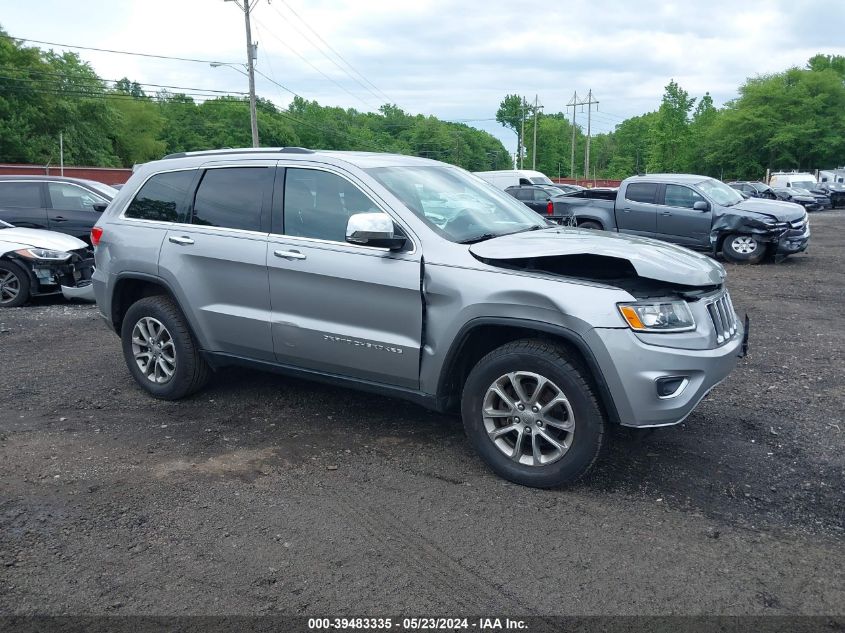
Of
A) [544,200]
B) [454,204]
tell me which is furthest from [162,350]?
[544,200]

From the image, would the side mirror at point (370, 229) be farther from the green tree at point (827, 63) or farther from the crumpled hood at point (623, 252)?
the green tree at point (827, 63)

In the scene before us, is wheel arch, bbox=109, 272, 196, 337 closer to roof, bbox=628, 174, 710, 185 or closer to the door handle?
the door handle

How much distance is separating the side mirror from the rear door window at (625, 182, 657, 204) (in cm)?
1180

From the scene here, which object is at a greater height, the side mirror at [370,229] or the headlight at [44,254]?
the side mirror at [370,229]

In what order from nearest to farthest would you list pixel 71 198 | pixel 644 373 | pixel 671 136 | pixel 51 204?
pixel 644 373 < pixel 51 204 < pixel 71 198 < pixel 671 136

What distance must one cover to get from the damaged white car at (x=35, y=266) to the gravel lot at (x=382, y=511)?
4100 mm

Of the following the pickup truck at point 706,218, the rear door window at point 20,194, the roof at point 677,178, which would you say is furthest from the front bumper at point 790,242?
the rear door window at point 20,194

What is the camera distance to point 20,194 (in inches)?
462

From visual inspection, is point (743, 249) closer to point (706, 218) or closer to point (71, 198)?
point (706, 218)

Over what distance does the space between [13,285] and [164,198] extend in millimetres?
5424

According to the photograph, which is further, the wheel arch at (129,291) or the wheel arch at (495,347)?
the wheel arch at (129,291)

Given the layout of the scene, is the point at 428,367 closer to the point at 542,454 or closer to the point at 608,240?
the point at 542,454

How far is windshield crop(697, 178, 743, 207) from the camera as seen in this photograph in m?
14.6

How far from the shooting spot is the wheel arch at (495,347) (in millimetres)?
3939
